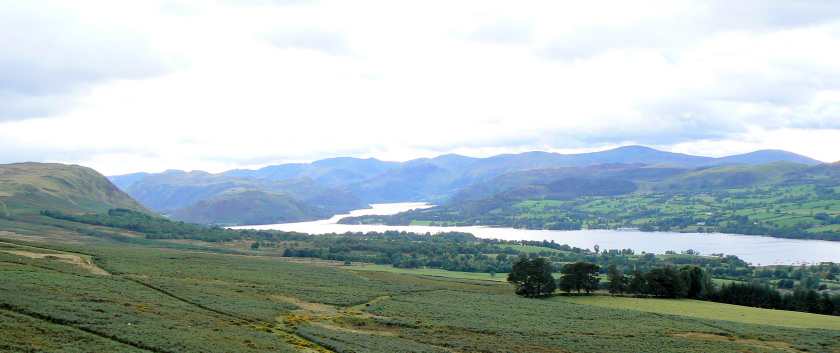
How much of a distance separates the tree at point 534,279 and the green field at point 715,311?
2.05m

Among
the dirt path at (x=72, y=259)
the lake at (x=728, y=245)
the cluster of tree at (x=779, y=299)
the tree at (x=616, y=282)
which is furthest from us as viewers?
the lake at (x=728, y=245)

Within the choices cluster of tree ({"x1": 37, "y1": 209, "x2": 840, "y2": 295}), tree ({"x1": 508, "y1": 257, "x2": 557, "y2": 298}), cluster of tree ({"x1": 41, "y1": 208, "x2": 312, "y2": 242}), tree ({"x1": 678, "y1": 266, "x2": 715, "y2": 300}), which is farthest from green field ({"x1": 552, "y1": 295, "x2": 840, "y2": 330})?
cluster of tree ({"x1": 41, "y1": 208, "x2": 312, "y2": 242})

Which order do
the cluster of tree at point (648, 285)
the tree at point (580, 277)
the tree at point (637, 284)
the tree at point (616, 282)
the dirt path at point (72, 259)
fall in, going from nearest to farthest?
the dirt path at point (72, 259) → the cluster of tree at point (648, 285) → the tree at point (637, 284) → the tree at point (616, 282) → the tree at point (580, 277)

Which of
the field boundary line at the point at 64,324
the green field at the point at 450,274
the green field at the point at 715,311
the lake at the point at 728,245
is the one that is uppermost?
the lake at the point at 728,245

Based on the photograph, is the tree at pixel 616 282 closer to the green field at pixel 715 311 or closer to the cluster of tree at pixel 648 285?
the cluster of tree at pixel 648 285

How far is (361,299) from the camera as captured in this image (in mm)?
44062

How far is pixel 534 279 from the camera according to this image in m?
60.3

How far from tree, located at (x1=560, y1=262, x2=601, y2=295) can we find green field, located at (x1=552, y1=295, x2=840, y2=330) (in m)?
1.94

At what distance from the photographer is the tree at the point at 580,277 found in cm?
6097

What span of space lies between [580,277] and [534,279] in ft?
19.1

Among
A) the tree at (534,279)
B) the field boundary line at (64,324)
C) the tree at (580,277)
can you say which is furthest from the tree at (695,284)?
the field boundary line at (64,324)

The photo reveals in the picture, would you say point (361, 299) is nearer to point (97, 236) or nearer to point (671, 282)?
point (671, 282)

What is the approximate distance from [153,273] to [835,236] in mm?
196125

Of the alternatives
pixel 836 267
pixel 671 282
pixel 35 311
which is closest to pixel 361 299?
pixel 35 311
